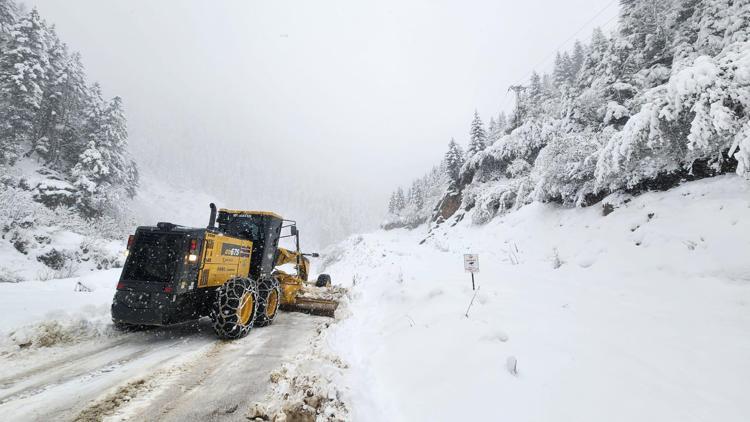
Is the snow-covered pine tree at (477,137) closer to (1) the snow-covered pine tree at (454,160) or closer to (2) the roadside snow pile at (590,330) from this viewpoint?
(1) the snow-covered pine tree at (454,160)

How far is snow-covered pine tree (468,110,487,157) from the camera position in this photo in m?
40.4

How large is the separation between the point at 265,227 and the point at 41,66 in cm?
3922

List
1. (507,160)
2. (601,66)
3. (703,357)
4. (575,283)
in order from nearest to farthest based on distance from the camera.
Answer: (703,357) < (575,283) < (601,66) < (507,160)

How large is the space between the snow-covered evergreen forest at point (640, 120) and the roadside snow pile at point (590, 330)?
106 cm

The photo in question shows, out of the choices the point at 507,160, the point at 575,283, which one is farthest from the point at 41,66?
the point at 575,283

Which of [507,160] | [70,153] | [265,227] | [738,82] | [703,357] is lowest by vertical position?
[703,357]

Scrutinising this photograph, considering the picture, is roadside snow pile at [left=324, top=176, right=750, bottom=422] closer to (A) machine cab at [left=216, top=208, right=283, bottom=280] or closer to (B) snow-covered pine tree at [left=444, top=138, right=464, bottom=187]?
(A) machine cab at [left=216, top=208, right=283, bottom=280]

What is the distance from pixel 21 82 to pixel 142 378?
1591 inches

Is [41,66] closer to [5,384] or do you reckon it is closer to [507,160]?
[5,384]

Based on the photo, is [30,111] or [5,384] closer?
[5,384]

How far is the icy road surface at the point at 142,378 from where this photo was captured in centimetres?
365

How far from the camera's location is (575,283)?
7.66 m

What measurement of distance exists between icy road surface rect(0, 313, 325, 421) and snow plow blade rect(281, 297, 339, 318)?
3.02m

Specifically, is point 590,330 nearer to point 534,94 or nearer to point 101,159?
point 101,159
